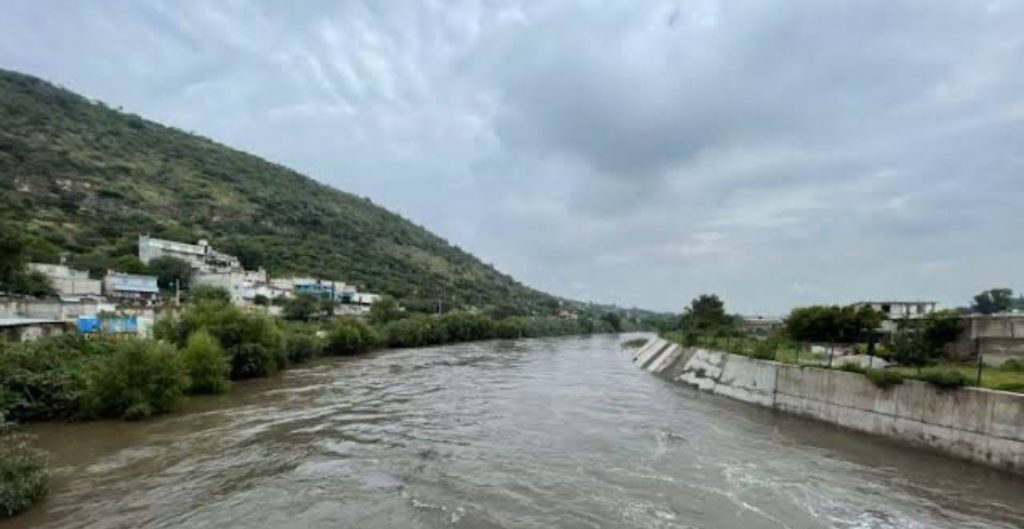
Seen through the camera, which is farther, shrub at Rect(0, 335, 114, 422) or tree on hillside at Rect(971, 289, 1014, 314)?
tree on hillside at Rect(971, 289, 1014, 314)

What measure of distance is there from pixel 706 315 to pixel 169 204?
108356mm

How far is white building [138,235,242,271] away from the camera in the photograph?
3312 inches

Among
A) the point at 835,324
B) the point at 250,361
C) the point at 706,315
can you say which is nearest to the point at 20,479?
the point at 250,361

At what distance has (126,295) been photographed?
68438mm

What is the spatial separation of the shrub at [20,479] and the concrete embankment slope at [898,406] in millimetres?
26266

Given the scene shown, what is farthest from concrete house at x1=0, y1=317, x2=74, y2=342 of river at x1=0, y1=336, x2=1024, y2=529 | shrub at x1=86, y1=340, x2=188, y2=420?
river at x1=0, y1=336, x2=1024, y2=529

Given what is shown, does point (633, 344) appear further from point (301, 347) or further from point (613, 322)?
point (613, 322)

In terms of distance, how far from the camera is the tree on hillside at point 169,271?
79938mm

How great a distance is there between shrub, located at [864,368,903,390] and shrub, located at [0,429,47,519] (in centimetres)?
2683

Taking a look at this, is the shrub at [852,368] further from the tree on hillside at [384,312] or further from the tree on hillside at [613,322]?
the tree on hillside at [613,322]

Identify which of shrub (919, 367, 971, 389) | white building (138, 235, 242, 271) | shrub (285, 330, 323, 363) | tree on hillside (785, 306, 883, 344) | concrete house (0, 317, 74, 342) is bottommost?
shrub (285, 330, 323, 363)

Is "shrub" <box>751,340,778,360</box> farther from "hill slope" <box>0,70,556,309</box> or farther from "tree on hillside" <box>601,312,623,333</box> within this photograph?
"tree on hillside" <box>601,312,623,333</box>

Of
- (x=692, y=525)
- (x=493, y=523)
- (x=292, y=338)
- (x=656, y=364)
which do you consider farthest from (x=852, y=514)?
(x=292, y=338)

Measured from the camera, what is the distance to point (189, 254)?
90875 mm
